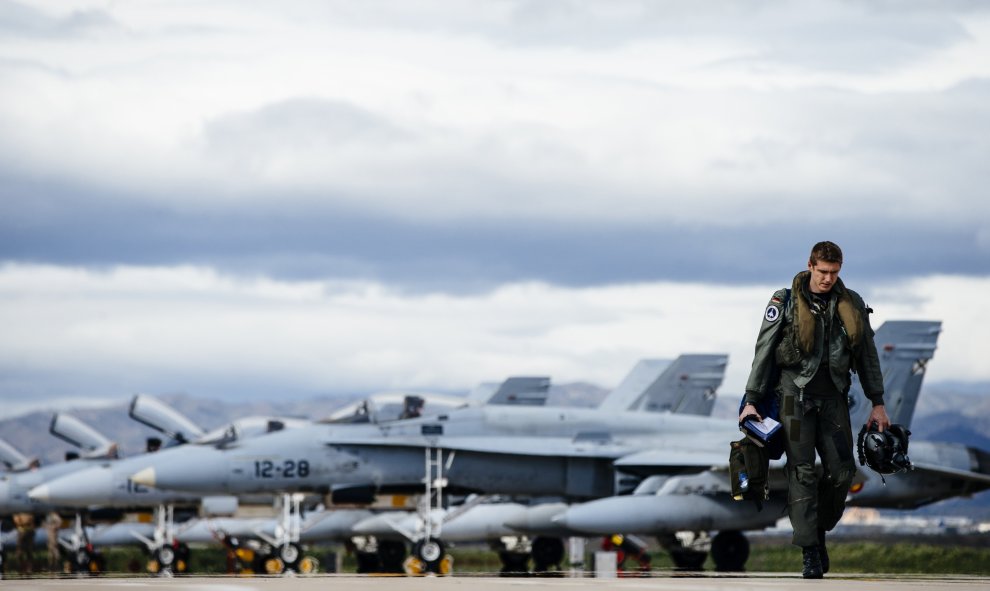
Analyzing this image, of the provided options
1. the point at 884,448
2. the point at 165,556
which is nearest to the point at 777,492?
the point at 165,556

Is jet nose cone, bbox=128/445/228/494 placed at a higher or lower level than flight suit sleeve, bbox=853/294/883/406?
lower

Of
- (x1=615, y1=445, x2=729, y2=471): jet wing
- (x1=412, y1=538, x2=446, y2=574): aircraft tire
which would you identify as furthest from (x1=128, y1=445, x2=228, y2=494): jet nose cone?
(x1=615, y1=445, x2=729, y2=471): jet wing

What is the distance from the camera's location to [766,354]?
8820mm

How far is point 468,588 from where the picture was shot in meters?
7.21

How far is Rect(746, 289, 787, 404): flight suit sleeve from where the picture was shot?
8789 millimetres

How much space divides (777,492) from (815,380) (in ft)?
45.0

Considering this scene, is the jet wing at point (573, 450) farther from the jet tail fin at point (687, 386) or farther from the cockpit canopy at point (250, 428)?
the jet tail fin at point (687, 386)

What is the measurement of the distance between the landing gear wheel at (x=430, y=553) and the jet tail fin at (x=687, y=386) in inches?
408

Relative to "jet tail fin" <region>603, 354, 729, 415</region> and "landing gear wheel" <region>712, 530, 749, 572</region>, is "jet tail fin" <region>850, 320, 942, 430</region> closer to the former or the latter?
"landing gear wheel" <region>712, 530, 749, 572</region>

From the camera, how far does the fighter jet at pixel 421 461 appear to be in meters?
23.4

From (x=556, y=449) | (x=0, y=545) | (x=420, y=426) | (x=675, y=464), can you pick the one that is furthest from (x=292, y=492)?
(x=0, y=545)

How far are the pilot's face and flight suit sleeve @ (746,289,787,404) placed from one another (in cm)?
21

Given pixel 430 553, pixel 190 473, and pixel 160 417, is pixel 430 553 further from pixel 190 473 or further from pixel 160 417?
pixel 160 417

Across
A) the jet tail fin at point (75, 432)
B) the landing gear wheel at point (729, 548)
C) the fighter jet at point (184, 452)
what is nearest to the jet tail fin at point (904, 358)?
the landing gear wheel at point (729, 548)
